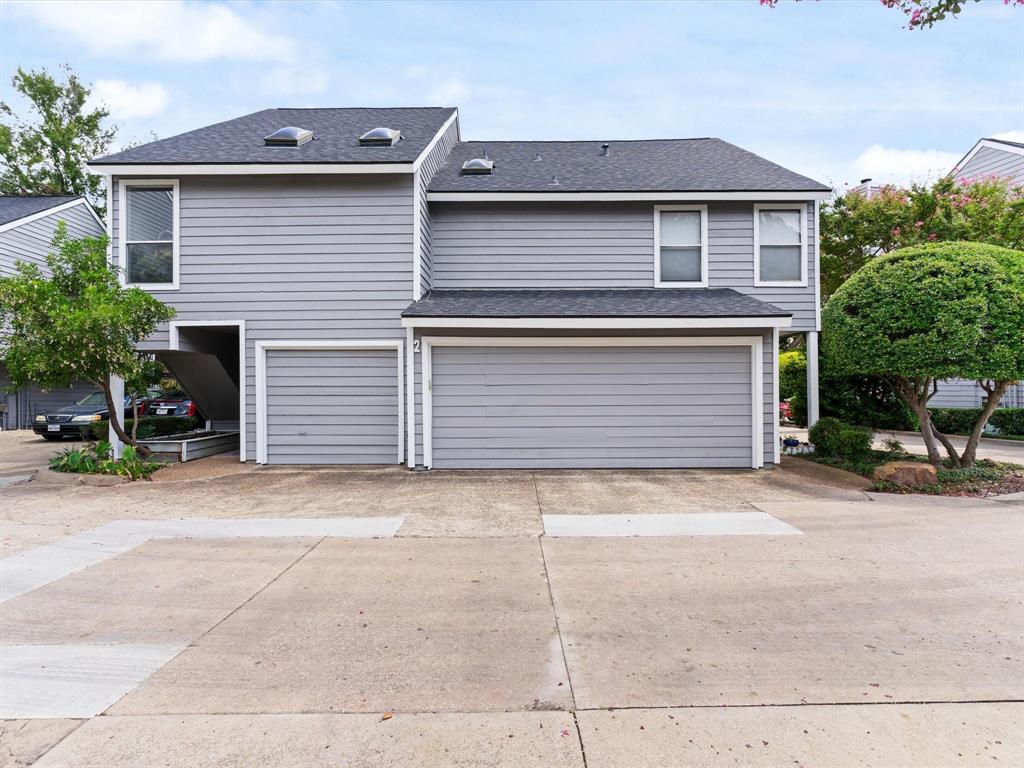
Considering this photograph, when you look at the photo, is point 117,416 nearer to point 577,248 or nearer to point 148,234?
point 148,234

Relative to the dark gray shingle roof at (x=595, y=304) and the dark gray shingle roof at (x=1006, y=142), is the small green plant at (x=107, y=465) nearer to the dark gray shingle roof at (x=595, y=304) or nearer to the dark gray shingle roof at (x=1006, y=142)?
the dark gray shingle roof at (x=595, y=304)

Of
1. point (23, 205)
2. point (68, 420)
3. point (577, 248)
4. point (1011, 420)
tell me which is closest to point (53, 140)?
point (23, 205)

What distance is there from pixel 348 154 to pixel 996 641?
1047cm

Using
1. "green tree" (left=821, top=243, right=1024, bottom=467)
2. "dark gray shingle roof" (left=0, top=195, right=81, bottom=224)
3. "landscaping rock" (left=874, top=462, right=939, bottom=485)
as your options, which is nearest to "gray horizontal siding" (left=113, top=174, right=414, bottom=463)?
"green tree" (left=821, top=243, right=1024, bottom=467)

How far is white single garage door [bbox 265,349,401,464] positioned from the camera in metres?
9.84

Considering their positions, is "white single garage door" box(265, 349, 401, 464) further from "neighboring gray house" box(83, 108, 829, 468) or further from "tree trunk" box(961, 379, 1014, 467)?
"tree trunk" box(961, 379, 1014, 467)

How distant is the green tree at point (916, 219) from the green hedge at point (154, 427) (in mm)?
18559

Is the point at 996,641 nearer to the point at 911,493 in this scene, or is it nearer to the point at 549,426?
the point at 911,493

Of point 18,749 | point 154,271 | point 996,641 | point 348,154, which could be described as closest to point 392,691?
point 18,749

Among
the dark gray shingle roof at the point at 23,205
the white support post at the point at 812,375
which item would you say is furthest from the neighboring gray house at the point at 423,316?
the dark gray shingle roof at the point at 23,205

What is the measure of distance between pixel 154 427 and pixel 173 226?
4825 mm

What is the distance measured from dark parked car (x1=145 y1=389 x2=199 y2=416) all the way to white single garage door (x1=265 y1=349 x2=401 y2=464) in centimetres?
636

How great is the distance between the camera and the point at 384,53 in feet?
37.3

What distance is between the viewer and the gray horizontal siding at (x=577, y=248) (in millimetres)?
10672
